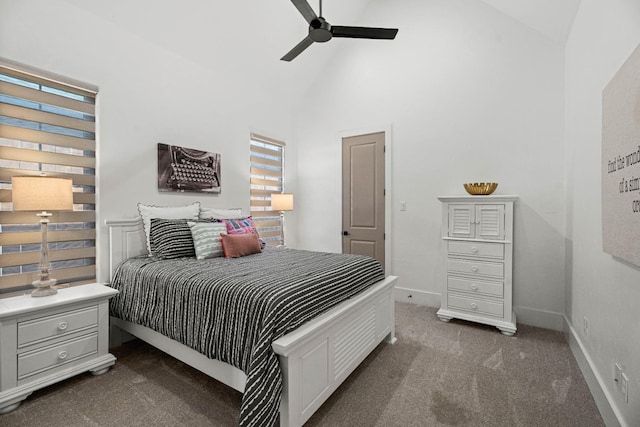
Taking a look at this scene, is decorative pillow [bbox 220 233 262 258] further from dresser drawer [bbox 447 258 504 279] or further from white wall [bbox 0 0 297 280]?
dresser drawer [bbox 447 258 504 279]

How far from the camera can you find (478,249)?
9.59 feet

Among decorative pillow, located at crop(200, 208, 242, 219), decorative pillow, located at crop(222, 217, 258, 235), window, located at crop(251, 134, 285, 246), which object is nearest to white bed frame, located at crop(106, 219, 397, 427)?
decorative pillow, located at crop(200, 208, 242, 219)

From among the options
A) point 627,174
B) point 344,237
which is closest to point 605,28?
point 627,174

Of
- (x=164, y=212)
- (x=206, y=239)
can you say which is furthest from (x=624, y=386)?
(x=164, y=212)

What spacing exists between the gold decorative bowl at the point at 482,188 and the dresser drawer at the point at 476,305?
105 centimetres

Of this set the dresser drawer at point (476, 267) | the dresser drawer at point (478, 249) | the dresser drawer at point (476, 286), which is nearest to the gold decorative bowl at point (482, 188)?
the dresser drawer at point (478, 249)

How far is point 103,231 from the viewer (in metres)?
2.50

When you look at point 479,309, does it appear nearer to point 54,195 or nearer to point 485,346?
point 485,346

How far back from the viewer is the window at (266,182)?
4062mm

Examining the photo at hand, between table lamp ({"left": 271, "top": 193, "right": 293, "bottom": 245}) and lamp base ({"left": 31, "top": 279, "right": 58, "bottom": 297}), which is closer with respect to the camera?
lamp base ({"left": 31, "top": 279, "right": 58, "bottom": 297})

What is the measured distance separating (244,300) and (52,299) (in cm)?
139

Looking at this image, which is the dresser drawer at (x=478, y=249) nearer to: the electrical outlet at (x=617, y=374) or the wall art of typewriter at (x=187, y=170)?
the electrical outlet at (x=617, y=374)

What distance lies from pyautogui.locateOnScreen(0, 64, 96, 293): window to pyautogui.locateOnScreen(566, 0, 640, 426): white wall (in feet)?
11.2

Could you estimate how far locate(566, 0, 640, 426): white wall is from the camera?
4.47 ft
